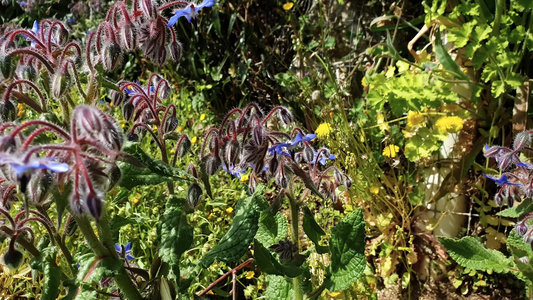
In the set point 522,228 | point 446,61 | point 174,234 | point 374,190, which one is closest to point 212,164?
point 174,234

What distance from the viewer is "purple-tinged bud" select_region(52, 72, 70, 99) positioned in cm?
98

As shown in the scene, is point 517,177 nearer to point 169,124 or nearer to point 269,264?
point 269,264

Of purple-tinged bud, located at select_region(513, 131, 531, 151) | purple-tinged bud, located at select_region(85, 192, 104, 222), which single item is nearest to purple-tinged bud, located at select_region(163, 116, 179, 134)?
purple-tinged bud, located at select_region(85, 192, 104, 222)

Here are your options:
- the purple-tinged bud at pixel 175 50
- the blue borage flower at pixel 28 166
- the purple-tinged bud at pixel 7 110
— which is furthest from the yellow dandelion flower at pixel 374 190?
the blue borage flower at pixel 28 166

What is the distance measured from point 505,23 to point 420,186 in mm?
763

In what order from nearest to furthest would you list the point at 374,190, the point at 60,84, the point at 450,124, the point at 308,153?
1. the point at 60,84
2. the point at 308,153
3. the point at 450,124
4. the point at 374,190

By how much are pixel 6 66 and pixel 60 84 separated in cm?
13

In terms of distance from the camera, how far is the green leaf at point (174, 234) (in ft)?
3.32

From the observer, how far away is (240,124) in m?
1.12

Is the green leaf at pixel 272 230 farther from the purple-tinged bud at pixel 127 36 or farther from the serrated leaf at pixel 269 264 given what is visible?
the purple-tinged bud at pixel 127 36

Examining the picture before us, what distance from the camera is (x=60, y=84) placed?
980 millimetres

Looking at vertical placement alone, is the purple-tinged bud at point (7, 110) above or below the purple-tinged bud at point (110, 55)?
below

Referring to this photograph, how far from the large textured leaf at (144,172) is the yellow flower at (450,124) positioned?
4.29ft

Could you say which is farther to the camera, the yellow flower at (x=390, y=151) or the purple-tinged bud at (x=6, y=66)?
the yellow flower at (x=390, y=151)
